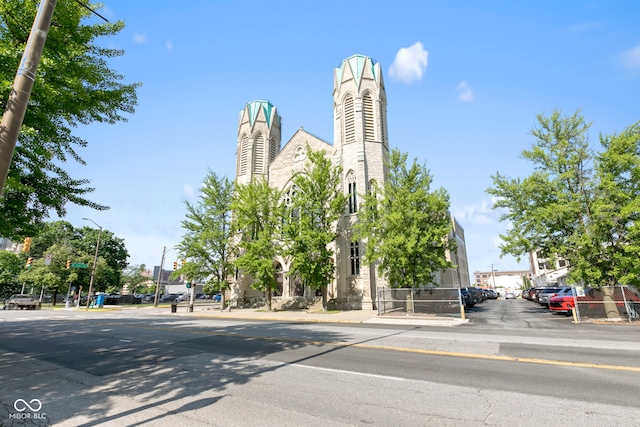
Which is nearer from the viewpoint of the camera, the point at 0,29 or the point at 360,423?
the point at 360,423

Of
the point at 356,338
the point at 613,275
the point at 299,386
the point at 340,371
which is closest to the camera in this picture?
the point at 299,386

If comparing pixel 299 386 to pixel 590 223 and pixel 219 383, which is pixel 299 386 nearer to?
pixel 219 383

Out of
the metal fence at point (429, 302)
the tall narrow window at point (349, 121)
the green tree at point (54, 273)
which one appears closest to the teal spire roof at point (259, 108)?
the tall narrow window at point (349, 121)

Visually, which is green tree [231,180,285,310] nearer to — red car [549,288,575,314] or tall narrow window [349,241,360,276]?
tall narrow window [349,241,360,276]

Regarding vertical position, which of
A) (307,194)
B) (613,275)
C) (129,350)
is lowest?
(129,350)

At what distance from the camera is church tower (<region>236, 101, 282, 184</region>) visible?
37.8 meters

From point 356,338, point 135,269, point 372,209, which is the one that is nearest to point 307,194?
point 372,209

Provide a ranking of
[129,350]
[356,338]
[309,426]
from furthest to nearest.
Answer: [356,338] < [129,350] < [309,426]

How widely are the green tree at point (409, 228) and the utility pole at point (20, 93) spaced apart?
60.2 feet

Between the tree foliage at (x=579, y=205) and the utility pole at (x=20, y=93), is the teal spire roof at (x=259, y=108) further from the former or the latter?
the utility pole at (x=20, y=93)

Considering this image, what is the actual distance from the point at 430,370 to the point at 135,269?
10010 centimetres

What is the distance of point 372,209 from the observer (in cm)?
2367

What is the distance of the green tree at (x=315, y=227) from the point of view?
80.5 ft
